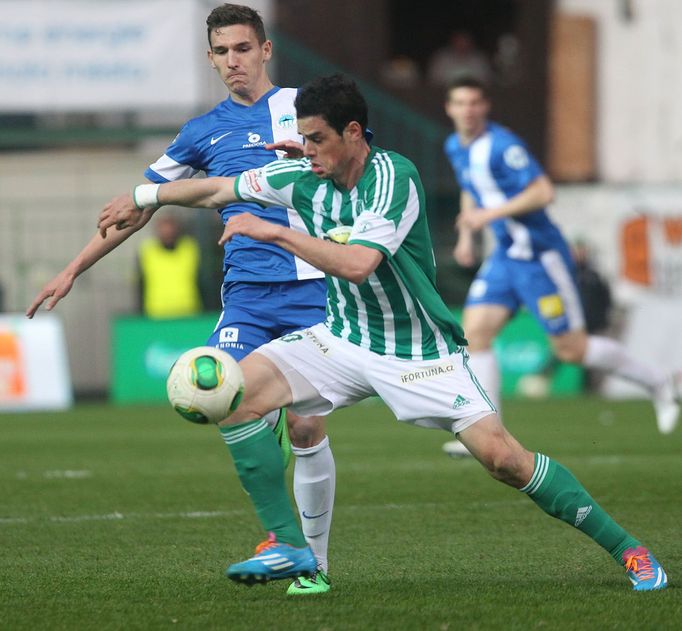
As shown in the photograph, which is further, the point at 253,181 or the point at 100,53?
the point at 100,53

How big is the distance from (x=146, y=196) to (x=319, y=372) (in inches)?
37.2

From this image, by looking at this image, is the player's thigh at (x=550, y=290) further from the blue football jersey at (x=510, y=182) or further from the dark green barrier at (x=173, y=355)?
the dark green barrier at (x=173, y=355)

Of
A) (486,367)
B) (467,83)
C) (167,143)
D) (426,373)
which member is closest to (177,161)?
(426,373)

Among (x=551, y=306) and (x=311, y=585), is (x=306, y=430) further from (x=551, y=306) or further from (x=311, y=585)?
(x=551, y=306)

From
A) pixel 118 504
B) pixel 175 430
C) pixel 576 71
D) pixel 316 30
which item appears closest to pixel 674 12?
pixel 576 71

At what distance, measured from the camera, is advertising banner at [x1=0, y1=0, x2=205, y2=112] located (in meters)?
19.4

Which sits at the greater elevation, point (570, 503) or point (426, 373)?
point (426, 373)

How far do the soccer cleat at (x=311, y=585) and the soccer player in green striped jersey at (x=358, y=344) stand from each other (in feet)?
0.93

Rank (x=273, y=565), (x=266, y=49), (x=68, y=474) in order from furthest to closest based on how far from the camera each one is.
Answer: (x=68, y=474) → (x=266, y=49) → (x=273, y=565)

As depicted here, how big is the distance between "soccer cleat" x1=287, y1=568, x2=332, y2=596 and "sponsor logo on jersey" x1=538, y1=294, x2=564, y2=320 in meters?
5.25

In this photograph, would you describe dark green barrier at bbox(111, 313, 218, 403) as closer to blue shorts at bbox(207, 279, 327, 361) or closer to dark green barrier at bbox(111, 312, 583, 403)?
dark green barrier at bbox(111, 312, 583, 403)

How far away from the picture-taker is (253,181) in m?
5.75

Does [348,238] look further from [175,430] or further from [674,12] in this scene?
[674,12]

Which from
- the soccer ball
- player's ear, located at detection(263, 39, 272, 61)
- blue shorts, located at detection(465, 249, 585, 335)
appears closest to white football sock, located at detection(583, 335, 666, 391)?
blue shorts, located at detection(465, 249, 585, 335)
